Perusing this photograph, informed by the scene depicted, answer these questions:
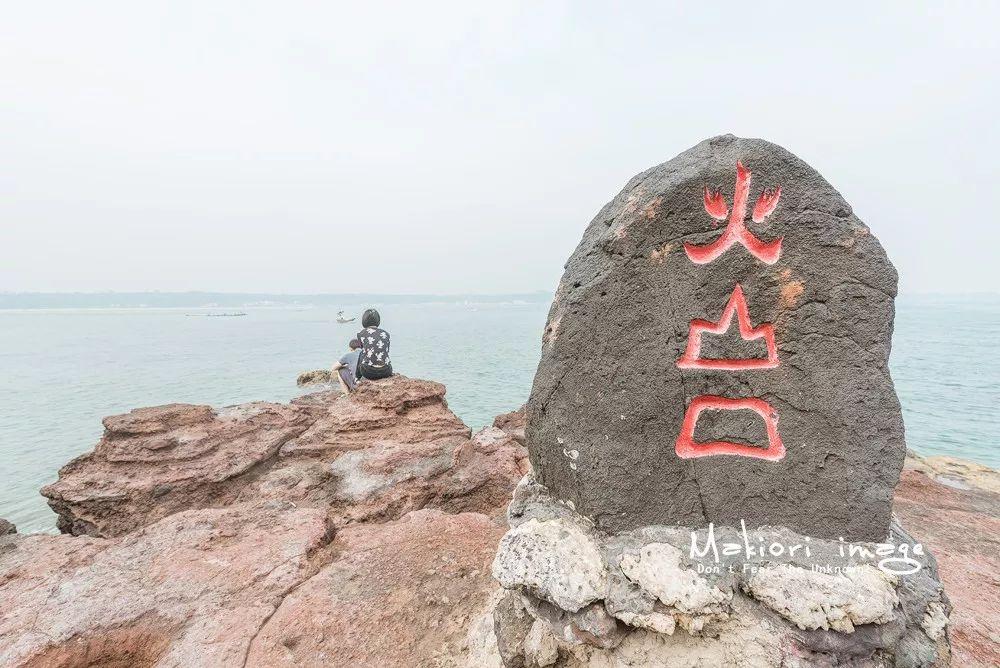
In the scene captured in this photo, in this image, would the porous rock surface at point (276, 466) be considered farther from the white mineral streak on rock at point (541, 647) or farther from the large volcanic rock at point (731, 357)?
the large volcanic rock at point (731, 357)

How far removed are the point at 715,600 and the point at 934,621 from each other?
1239 millimetres

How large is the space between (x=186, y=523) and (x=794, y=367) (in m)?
5.08

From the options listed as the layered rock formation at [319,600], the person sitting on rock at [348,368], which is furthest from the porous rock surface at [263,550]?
the person sitting on rock at [348,368]

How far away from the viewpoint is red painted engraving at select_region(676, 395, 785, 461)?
270cm

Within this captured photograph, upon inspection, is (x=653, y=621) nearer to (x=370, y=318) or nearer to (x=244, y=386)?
(x=370, y=318)

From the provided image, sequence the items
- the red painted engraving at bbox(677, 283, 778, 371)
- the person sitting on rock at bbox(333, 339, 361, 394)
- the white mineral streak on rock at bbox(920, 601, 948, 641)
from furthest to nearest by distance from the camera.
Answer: the person sitting on rock at bbox(333, 339, 361, 394) < the red painted engraving at bbox(677, 283, 778, 371) < the white mineral streak on rock at bbox(920, 601, 948, 641)

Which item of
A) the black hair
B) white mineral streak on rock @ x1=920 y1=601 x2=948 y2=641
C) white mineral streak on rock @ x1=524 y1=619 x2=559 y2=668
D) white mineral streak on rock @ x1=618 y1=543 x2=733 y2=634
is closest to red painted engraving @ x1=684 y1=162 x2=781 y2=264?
white mineral streak on rock @ x1=618 y1=543 x2=733 y2=634

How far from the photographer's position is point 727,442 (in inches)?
108

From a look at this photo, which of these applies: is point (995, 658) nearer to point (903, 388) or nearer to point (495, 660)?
point (495, 660)

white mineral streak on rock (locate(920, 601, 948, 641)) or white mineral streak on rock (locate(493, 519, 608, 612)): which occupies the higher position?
white mineral streak on rock (locate(493, 519, 608, 612))

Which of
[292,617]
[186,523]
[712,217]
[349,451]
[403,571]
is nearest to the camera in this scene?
[712,217]

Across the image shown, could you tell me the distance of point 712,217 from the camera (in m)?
2.64

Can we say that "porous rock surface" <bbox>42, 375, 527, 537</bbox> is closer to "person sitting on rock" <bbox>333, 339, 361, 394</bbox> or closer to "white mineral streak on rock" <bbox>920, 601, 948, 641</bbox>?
"person sitting on rock" <bbox>333, 339, 361, 394</bbox>

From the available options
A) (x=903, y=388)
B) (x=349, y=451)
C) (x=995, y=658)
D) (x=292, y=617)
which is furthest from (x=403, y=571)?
(x=903, y=388)
